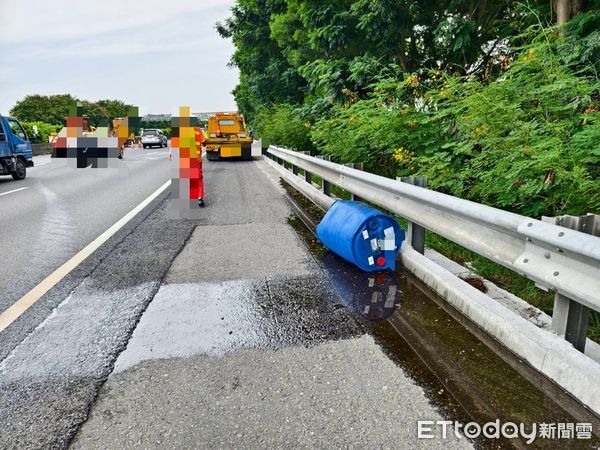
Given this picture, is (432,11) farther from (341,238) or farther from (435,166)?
(341,238)

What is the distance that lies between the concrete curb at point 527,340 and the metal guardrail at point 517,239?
0.79 feet

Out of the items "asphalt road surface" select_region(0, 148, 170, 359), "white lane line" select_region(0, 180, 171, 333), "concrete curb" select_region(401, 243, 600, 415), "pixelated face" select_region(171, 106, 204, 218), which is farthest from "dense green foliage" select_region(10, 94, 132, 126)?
"concrete curb" select_region(401, 243, 600, 415)

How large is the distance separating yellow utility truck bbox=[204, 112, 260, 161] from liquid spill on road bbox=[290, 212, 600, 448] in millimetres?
20822

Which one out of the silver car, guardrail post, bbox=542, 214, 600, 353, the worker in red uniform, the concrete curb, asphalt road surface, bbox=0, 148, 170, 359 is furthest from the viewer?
the silver car

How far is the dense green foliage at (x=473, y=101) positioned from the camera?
4047 millimetres

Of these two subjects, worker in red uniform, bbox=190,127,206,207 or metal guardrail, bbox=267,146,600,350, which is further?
worker in red uniform, bbox=190,127,206,207

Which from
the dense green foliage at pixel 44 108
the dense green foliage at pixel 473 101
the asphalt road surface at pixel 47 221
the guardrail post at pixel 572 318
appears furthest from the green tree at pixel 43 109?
the guardrail post at pixel 572 318

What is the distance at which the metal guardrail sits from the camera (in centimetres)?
241

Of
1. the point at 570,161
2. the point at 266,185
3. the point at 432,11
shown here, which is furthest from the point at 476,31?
the point at 570,161

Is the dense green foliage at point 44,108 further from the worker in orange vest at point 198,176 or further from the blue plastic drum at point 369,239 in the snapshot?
the blue plastic drum at point 369,239

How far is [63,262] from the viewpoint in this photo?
17.5 ft

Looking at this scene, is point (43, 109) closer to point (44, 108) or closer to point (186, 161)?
point (44, 108)

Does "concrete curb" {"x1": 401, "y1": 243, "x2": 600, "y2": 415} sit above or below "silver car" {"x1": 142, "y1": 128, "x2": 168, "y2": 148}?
below

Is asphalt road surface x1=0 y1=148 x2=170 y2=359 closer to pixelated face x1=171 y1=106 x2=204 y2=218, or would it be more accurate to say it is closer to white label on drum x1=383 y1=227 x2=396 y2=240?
pixelated face x1=171 y1=106 x2=204 y2=218
